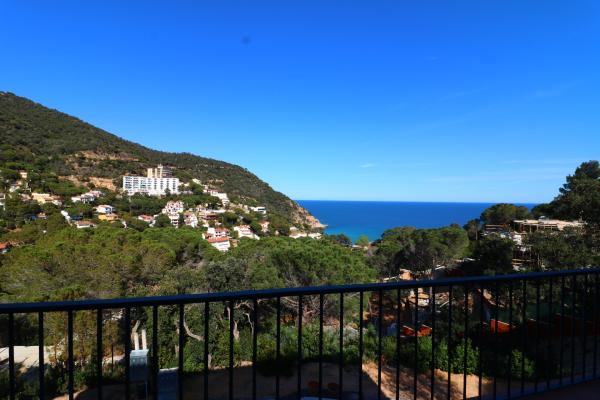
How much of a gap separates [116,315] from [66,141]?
58.5 m

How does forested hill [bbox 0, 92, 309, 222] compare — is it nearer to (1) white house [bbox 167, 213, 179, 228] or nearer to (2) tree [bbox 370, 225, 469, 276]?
(1) white house [bbox 167, 213, 179, 228]

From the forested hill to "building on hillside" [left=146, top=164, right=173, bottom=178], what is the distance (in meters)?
1.76

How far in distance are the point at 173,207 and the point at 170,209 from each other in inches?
40.2

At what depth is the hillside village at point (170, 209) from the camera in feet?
121

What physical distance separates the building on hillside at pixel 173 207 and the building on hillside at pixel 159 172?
385 inches

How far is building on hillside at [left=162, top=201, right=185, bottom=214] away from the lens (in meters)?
54.0

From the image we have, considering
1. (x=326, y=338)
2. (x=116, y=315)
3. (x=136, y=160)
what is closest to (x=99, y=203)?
(x=136, y=160)

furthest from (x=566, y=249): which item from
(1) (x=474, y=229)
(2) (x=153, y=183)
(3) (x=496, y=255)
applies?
(2) (x=153, y=183)

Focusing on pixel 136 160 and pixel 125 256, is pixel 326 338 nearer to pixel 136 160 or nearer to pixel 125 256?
pixel 125 256

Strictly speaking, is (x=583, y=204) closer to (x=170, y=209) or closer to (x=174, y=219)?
(x=174, y=219)

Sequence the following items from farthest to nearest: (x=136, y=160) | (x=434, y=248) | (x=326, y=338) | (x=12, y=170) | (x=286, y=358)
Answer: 1. (x=136, y=160)
2. (x=12, y=170)
3. (x=434, y=248)
4. (x=326, y=338)
5. (x=286, y=358)

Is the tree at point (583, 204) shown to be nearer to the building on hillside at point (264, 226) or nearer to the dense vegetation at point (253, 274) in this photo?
the dense vegetation at point (253, 274)

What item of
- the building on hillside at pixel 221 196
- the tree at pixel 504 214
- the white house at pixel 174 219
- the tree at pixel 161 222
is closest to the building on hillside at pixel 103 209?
the tree at pixel 161 222

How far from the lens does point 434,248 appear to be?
20688 mm
